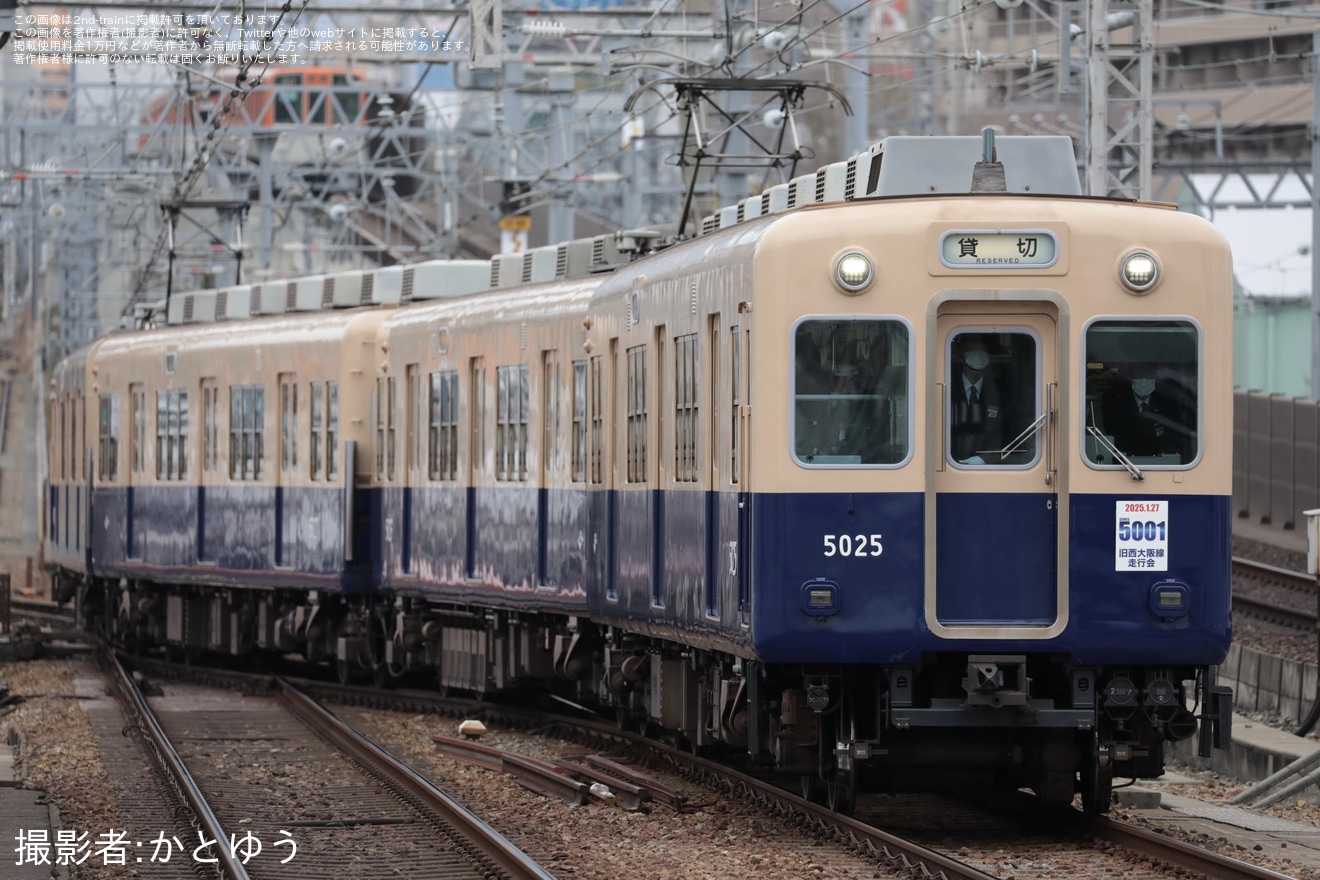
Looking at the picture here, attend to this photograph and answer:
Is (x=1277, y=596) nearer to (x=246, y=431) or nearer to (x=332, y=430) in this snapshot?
(x=332, y=430)

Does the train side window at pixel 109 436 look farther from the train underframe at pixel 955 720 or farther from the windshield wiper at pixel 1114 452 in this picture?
the windshield wiper at pixel 1114 452

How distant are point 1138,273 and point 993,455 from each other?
3.28 ft

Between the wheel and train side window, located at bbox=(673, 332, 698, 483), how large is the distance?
7.90ft

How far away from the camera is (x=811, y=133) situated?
6544 cm

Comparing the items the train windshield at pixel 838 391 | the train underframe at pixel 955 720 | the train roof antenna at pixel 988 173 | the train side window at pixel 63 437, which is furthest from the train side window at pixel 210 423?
the train windshield at pixel 838 391

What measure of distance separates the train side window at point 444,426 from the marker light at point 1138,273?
8456 mm

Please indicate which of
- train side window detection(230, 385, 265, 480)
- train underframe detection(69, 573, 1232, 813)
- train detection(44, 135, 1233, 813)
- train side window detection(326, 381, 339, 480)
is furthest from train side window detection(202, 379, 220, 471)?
train underframe detection(69, 573, 1232, 813)

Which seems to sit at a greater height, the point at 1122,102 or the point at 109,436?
the point at 1122,102

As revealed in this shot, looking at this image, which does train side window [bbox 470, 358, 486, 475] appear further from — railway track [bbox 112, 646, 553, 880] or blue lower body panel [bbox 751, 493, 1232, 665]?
blue lower body panel [bbox 751, 493, 1232, 665]

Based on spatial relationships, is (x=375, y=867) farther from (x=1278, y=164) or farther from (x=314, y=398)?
(x=1278, y=164)

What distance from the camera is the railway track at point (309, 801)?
10805mm

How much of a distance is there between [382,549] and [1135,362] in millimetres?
10300

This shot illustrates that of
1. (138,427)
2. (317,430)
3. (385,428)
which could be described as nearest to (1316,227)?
(138,427)

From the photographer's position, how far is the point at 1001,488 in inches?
415
